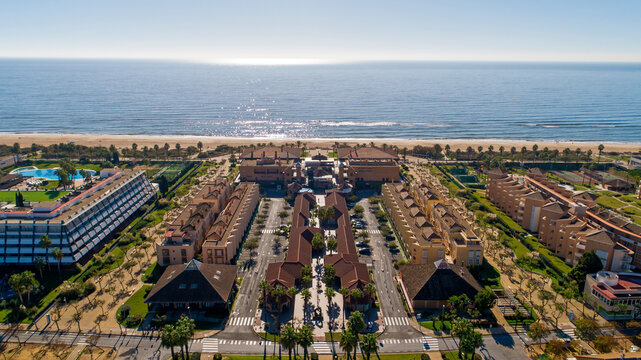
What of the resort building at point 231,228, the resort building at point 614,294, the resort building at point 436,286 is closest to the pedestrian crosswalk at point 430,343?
the resort building at point 436,286

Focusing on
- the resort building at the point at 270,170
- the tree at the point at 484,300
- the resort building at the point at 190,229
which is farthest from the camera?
the resort building at the point at 270,170

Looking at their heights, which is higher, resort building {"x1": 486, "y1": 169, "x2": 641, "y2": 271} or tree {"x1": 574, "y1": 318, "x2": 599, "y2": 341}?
resort building {"x1": 486, "y1": 169, "x2": 641, "y2": 271}

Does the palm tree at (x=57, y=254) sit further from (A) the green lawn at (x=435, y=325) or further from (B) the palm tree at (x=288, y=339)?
(A) the green lawn at (x=435, y=325)

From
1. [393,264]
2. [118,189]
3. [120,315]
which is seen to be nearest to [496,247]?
[393,264]

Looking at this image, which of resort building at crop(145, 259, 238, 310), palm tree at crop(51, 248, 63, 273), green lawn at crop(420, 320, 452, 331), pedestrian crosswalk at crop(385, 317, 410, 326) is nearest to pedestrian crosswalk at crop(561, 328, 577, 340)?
green lawn at crop(420, 320, 452, 331)

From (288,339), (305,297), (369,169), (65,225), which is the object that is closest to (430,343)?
(305,297)

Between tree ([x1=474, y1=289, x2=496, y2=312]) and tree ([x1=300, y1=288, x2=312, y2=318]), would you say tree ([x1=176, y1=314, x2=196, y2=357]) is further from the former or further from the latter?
tree ([x1=474, y1=289, x2=496, y2=312])
